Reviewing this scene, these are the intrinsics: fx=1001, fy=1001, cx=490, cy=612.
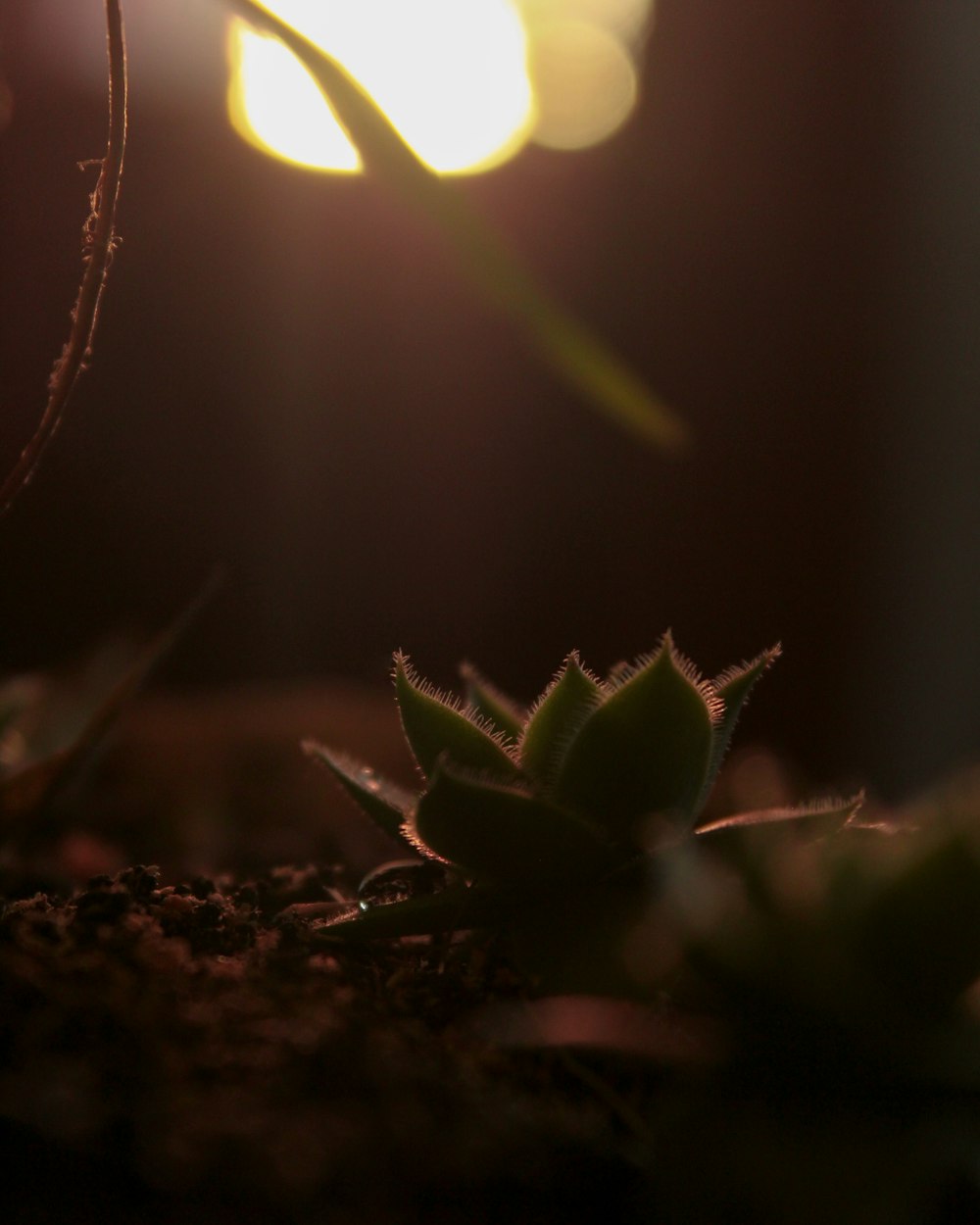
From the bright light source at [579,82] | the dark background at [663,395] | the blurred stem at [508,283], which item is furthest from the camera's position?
the bright light source at [579,82]

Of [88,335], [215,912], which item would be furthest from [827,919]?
[88,335]

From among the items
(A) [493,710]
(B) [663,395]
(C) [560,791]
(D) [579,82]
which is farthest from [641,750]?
(D) [579,82]

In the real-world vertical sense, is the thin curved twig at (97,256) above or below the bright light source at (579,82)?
below

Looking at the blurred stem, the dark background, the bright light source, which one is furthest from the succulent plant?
the bright light source

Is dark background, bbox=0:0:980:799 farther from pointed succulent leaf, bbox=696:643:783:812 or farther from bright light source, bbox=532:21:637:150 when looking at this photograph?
pointed succulent leaf, bbox=696:643:783:812

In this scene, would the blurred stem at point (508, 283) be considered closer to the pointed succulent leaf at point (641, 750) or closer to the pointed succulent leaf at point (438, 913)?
the pointed succulent leaf at point (641, 750)

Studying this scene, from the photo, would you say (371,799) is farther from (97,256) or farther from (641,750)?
(97,256)

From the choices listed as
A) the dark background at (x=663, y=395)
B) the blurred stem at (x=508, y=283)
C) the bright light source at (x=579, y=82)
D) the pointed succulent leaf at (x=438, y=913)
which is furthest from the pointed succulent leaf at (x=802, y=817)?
the bright light source at (x=579, y=82)
